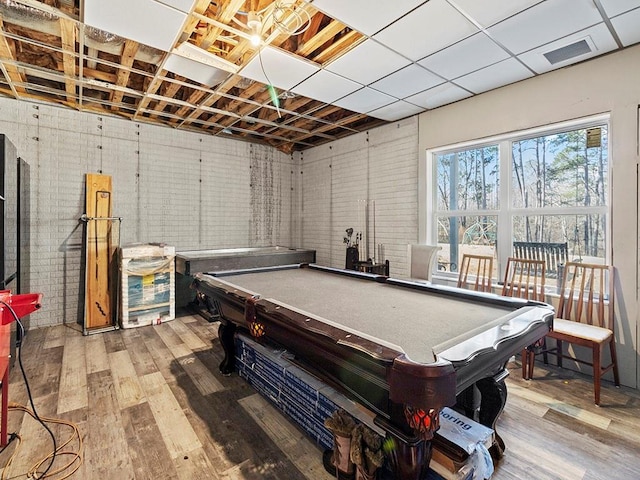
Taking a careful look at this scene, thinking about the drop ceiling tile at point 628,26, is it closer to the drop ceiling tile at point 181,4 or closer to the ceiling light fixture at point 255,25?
the ceiling light fixture at point 255,25

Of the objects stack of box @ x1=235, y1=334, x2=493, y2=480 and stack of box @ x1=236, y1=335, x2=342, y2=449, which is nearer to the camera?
stack of box @ x1=235, y1=334, x2=493, y2=480

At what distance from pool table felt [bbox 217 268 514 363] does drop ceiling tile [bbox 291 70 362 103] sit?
2211 millimetres

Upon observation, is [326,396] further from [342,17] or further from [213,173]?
[213,173]

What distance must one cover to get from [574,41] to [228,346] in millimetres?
4108

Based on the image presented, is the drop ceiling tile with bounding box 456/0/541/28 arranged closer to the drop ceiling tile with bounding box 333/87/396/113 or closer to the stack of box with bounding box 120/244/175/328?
the drop ceiling tile with bounding box 333/87/396/113

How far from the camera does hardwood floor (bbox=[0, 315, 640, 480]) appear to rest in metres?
1.83

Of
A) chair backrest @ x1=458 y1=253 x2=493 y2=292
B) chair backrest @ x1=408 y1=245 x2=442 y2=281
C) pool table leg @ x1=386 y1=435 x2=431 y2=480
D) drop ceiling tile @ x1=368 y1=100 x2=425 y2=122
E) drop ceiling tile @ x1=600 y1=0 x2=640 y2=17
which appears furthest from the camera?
drop ceiling tile @ x1=368 y1=100 x2=425 y2=122

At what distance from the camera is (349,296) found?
242cm

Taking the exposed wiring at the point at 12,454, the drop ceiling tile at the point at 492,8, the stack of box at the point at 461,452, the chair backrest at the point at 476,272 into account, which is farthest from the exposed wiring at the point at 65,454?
the drop ceiling tile at the point at 492,8

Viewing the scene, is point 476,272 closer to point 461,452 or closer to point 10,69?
point 461,452

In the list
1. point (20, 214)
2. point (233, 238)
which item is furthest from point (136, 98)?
point (233, 238)

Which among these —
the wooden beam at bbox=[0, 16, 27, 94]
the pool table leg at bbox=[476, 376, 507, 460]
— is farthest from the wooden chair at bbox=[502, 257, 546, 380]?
the wooden beam at bbox=[0, 16, 27, 94]

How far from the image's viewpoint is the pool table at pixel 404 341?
3.79ft

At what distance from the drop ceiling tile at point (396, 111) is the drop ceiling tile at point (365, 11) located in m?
1.71
